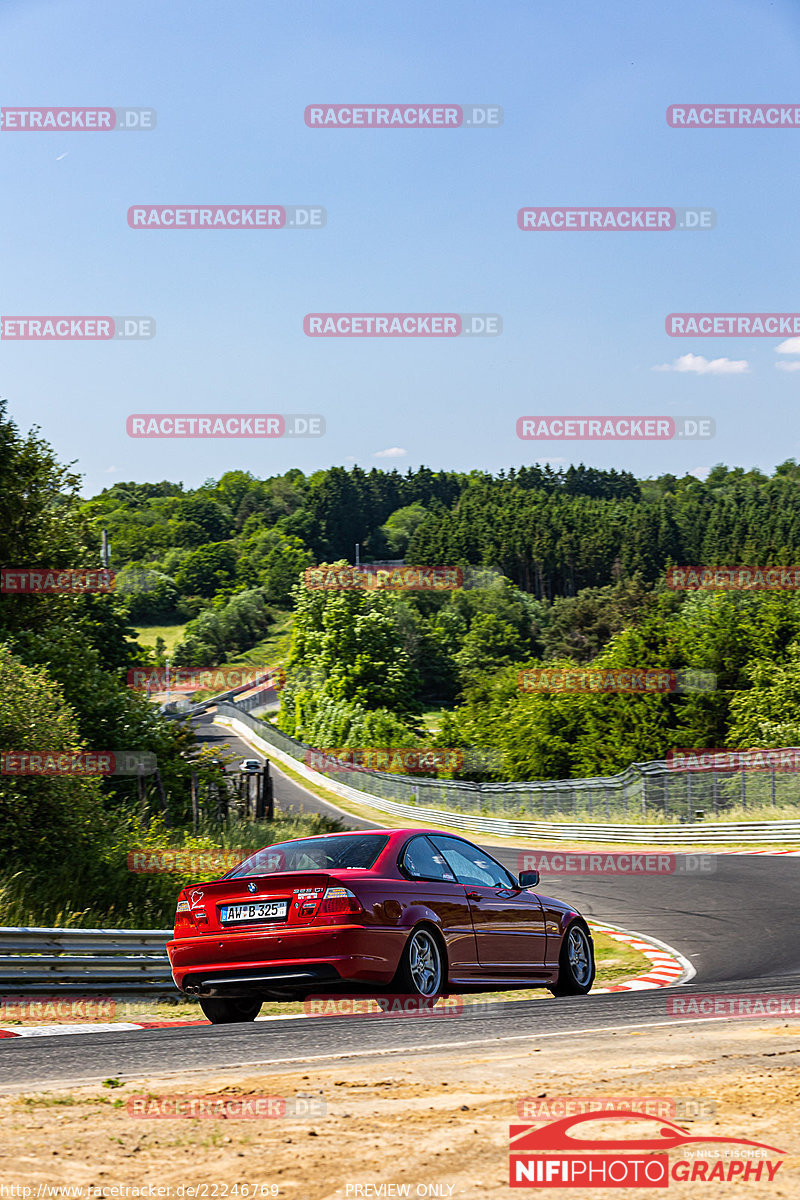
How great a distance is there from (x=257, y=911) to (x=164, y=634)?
167m

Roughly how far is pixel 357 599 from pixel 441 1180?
100 meters

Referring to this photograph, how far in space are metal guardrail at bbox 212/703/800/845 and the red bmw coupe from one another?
23536 mm

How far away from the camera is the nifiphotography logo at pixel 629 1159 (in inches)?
146

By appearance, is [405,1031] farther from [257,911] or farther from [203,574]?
[203,574]

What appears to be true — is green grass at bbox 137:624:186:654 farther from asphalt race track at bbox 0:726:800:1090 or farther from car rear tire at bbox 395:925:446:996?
car rear tire at bbox 395:925:446:996

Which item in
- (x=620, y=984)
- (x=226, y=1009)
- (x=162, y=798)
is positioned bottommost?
(x=620, y=984)

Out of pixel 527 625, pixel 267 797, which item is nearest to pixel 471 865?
pixel 267 797

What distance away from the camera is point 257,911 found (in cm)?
805

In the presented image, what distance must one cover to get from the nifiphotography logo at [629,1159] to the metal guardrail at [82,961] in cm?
640

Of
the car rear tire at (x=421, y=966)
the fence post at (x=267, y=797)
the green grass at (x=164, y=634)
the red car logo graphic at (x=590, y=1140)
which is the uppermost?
the green grass at (x=164, y=634)

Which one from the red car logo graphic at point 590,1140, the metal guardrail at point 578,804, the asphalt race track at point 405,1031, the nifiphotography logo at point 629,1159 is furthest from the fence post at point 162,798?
the nifiphotography logo at point 629,1159

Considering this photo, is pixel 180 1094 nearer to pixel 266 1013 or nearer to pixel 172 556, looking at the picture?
pixel 266 1013

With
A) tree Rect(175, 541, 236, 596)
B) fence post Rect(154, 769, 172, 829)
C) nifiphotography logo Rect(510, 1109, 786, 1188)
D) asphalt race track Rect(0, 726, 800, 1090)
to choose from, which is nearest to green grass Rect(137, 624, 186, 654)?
tree Rect(175, 541, 236, 596)

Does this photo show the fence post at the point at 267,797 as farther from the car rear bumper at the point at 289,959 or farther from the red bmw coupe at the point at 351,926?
the car rear bumper at the point at 289,959
